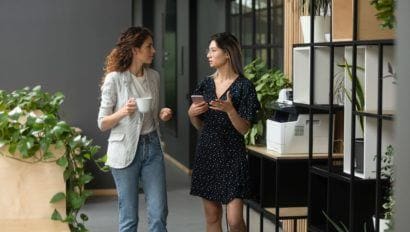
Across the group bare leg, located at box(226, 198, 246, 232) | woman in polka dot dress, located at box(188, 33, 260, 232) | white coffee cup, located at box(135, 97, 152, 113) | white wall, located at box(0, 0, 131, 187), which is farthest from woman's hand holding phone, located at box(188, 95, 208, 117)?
white wall, located at box(0, 0, 131, 187)

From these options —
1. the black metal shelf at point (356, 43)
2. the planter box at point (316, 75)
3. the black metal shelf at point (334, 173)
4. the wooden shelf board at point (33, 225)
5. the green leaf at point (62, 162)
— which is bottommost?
the wooden shelf board at point (33, 225)

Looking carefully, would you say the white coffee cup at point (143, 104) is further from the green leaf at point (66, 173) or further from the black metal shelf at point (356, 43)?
the black metal shelf at point (356, 43)

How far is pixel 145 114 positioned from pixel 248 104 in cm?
53

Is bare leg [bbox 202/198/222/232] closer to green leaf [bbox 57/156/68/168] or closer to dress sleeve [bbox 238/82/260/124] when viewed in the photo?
dress sleeve [bbox 238/82/260/124]

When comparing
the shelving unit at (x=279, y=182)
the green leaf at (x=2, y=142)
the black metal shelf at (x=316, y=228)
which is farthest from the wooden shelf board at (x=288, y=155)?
the green leaf at (x=2, y=142)

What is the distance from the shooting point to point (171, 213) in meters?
6.58

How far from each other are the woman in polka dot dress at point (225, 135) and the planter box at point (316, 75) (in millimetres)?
352

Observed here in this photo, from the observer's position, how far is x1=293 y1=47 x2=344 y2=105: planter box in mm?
3842

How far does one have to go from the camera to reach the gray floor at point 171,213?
5907 mm

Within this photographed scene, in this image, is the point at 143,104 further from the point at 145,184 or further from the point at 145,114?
the point at 145,184

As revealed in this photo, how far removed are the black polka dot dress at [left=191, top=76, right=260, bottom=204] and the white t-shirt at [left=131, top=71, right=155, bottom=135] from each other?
325 millimetres

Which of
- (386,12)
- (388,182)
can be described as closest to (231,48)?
(386,12)

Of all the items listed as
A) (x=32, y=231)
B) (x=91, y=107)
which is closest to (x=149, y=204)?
(x=32, y=231)

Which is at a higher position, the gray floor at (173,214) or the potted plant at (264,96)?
the potted plant at (264,96)
